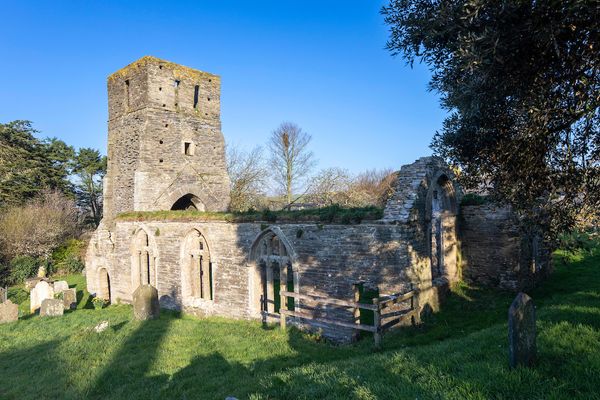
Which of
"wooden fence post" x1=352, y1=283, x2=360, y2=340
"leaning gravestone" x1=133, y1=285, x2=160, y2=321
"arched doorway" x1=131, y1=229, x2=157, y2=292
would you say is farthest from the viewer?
"arched doorway" x1=131, y1=229, x2=157, y2=292

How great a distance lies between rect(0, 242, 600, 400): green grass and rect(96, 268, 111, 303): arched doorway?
15.3 feet

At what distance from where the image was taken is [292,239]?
10859mm

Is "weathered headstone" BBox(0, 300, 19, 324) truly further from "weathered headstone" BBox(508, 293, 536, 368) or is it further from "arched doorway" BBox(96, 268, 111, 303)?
"weathered headstone" BBox(508, 293, 536, 368)

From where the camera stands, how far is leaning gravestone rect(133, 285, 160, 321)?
12008 millimetres

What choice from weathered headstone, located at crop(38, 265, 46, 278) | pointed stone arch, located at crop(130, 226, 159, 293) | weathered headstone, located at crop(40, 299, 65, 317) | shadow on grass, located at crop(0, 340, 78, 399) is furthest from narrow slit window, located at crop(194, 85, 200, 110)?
weathered headstone, located at crop(38, 265, 46, 278)

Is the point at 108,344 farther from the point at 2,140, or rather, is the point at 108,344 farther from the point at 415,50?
the point at 2,140

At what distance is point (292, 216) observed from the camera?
35.7 feet

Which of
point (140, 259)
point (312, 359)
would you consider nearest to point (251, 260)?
point (312, 359)

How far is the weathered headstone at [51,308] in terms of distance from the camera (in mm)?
15242

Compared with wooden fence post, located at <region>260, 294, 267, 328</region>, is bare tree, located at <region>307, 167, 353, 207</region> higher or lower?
higher

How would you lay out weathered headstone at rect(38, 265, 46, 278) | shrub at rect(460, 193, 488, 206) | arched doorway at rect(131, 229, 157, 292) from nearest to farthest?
shrub at rect(460, 193, 488, 206), arched doorway at rect(131, 229, 157, 292), weathered headstone at rect(38, 265, 46, 278)

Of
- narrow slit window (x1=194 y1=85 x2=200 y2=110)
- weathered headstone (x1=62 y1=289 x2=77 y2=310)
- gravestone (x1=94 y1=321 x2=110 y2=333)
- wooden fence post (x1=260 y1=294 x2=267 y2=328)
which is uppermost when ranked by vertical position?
narrow slit window (x1=194 y1=85 x2=200 y2=110)

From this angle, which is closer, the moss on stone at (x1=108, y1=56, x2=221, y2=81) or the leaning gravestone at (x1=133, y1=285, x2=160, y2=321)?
the leaning gravestone at (x1=133, y1=285, x2=160, y2=321)

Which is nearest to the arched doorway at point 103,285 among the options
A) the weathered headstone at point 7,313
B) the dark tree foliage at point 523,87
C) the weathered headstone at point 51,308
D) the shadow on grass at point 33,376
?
the weathered headstone at point 51,308
